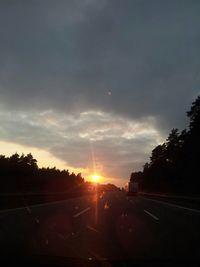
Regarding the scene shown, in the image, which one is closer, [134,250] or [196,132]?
[134,250]

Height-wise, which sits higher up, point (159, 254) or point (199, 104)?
point (199, 104)

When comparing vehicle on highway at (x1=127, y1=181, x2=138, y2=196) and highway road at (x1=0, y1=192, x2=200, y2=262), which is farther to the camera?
vehicle on highway at (x1=127, y1=181, x2=138, y2=196)

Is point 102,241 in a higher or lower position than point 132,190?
lower

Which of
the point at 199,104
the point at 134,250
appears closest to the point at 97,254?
the point at 134,250

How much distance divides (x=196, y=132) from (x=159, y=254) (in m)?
95.9

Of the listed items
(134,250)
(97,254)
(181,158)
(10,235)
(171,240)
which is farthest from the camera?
(181,158)

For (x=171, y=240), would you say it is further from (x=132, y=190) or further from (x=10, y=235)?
(x=132, y=190)

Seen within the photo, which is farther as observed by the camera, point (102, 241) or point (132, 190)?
point (132, 190)

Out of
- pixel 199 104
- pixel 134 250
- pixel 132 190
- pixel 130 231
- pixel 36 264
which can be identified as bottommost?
pixel 36 264

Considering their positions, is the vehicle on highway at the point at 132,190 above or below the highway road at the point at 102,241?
above

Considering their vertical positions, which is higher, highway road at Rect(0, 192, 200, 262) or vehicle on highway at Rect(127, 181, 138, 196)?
vehicle on highway at Rect(127, 181, 138, 196)

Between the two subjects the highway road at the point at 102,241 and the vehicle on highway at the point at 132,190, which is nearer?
the highway road at the point at 102,241

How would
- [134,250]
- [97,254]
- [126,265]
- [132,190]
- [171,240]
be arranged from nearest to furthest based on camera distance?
[126,265]
[97,254]
[134,250]
[171,240]
[132,190]

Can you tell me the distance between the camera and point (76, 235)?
16016 mm
